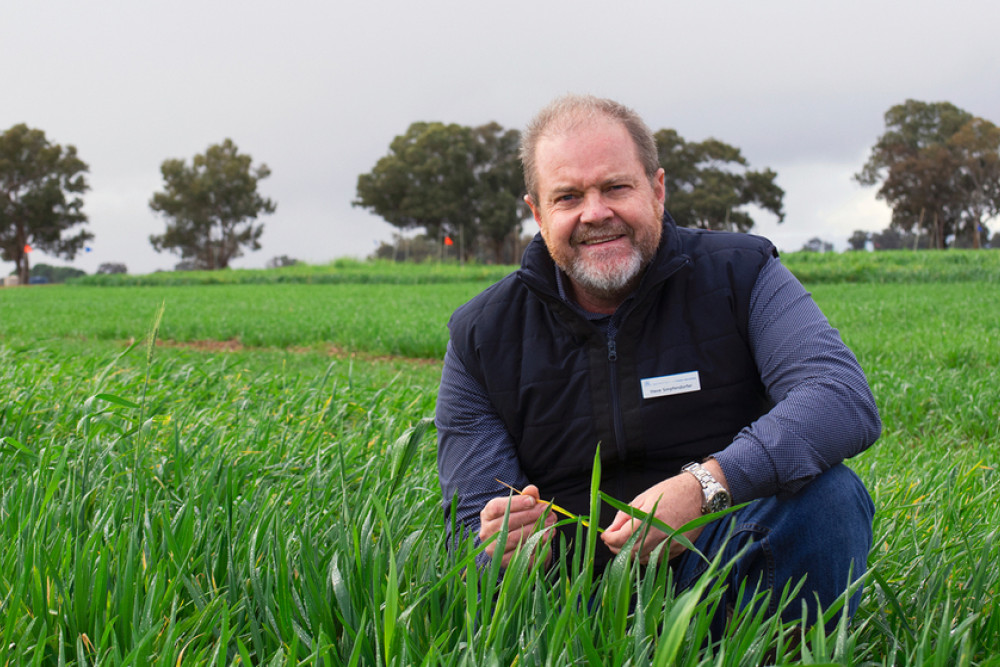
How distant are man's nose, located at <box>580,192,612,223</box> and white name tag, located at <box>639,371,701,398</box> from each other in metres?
0.48

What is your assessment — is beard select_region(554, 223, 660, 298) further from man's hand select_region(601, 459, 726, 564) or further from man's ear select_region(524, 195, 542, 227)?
man's hand select_region(601, 459, 726, 564)

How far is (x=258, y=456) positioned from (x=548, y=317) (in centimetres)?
130

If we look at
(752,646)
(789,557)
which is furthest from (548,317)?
(752,646)

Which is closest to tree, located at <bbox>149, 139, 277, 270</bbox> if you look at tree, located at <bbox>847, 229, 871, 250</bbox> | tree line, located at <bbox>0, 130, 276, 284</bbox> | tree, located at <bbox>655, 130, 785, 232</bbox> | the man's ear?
tree line, located at <bbox>0, 130, 276, 284</bbox>

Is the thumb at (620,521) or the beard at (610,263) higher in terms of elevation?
the beard at (610,263)

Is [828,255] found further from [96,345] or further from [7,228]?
[7,228]

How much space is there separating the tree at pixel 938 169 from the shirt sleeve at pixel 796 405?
56.3m

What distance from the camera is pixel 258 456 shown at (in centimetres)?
293

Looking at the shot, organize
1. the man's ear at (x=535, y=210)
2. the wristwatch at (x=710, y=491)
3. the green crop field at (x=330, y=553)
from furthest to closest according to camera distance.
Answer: the man's ear at (x=535, y=210), the wristwatch at (x=710, y=491), the green crop field at (x=330, y=553)

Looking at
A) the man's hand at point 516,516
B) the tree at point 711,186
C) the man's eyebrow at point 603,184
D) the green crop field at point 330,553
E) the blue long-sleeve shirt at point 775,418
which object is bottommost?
the green crop field at point 330,553

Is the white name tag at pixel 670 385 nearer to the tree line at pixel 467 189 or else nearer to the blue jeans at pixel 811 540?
the blue jeans at pixel 811 540

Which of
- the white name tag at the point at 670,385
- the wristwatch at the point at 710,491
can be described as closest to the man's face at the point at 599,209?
the white name tag at the point at 670,385

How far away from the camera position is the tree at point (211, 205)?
5772 centimetres

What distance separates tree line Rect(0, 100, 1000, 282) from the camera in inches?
1964
